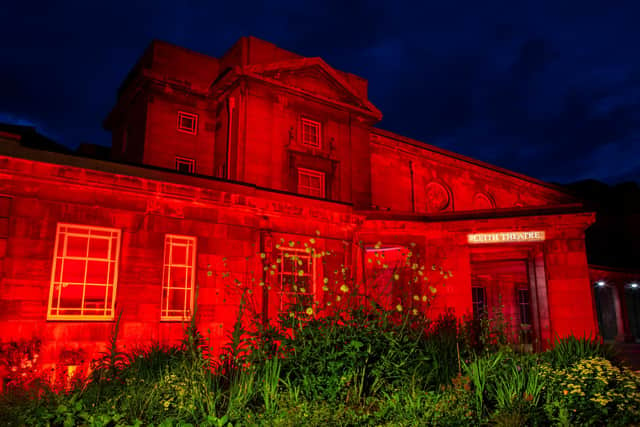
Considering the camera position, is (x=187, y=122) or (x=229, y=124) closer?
(x=229, y=124)

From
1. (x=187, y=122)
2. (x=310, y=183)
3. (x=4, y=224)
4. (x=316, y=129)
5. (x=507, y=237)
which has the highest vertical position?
(x=187, y=122)

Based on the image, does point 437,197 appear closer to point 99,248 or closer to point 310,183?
point 310,183

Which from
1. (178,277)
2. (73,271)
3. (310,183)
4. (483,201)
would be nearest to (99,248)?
(73,271)

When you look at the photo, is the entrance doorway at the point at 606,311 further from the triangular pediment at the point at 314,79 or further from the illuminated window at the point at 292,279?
the illuminated window at the point at 292,279

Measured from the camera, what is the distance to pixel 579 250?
58.3ft

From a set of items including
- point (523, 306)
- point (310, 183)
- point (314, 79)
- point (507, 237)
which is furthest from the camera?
point (523, 306)

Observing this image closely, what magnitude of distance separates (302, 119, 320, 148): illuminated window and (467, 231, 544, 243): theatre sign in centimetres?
908

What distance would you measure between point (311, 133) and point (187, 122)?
6.29 metres

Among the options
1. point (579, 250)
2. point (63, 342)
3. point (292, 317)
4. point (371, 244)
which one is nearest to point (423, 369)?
point (292, 317)

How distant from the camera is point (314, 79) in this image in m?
23.9

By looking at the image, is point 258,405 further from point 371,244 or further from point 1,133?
point 371,244

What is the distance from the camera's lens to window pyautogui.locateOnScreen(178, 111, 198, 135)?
2350 centimetres

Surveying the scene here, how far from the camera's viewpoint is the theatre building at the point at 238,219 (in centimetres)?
1252

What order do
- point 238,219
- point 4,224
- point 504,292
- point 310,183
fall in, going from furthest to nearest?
point 504,292
point 310,183
point 238,219
point 4,224
